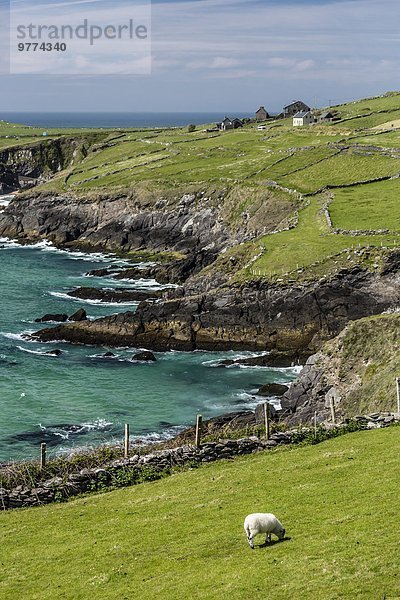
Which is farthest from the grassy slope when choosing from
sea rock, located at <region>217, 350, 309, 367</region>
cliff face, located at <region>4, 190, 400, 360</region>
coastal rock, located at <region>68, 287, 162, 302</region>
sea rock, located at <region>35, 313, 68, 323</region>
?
coastal rock, located at <region>68, 287, 162, 302</region>

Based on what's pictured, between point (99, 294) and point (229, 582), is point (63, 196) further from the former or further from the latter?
point (229, 582)

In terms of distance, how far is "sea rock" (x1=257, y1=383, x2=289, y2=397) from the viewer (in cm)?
6375

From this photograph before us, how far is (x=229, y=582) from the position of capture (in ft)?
66.7

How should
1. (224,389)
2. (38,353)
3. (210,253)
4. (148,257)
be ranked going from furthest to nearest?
1. (148,257)
2. (210,253)
3. (38,353)
4. (224,389)

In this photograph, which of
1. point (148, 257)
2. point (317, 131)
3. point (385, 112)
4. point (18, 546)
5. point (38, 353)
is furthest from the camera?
point (385, 112)

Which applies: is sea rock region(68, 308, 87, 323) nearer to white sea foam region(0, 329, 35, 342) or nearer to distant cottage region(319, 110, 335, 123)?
white sea foam region(0, 329, 35, 342)

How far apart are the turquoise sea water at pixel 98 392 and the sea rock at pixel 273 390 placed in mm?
1075

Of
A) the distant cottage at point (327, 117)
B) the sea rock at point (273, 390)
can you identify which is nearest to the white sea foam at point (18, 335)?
the sea rock at point (273, 390)

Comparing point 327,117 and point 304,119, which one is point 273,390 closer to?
point 327,117

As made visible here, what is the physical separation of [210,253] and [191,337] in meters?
35.2

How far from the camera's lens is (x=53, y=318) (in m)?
90.2

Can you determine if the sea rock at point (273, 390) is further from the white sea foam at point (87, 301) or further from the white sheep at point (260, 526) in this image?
the white sheep at point (260, 526)

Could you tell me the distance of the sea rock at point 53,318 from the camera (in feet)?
294

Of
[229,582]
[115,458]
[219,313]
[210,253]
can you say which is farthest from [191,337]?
[229,582]
